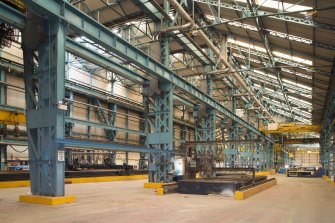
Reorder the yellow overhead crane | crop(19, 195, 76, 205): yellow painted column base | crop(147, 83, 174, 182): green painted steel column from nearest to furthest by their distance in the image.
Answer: crop(19, 195, 76, 205): yellow painted column base < crop(147, 83, 174, 182): green painted steel column < the yellow overhead crane

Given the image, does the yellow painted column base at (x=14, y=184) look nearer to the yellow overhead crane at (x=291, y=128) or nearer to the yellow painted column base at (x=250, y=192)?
the yellow painted column base at (x=250, y=192)

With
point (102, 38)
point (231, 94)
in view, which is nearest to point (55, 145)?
point (102, 38)

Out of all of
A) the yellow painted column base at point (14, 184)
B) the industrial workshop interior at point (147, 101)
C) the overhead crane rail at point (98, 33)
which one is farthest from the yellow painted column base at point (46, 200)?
the yellow painted column base at point (14, 184)

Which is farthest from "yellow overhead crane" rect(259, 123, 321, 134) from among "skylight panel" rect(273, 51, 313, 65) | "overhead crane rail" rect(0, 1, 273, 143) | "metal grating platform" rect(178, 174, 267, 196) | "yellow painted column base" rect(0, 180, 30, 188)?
"yellow painted column base" rect(0, 180, 30, 188)

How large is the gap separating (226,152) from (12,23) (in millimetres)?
23964

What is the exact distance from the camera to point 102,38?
43.8ft

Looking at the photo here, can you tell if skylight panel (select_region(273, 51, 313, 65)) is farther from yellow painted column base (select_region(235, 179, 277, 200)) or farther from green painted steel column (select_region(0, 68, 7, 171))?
green painted steel column (select_region(0, 68, 7, 171))

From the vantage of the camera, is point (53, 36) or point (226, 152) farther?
point (226, 152)

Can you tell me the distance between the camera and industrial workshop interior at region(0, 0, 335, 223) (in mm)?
10352

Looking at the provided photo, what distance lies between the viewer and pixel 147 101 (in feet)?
61.1

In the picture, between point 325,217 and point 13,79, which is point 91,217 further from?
point 13,79

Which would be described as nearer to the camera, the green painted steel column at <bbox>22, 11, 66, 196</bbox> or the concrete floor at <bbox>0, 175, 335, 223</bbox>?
the concrete floor at <bbox>0, 175, 335, 223</bbox>

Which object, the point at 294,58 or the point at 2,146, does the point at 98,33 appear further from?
the point at 294,58

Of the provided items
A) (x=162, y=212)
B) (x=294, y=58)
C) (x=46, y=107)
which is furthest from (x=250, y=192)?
(x=294, y=58)
